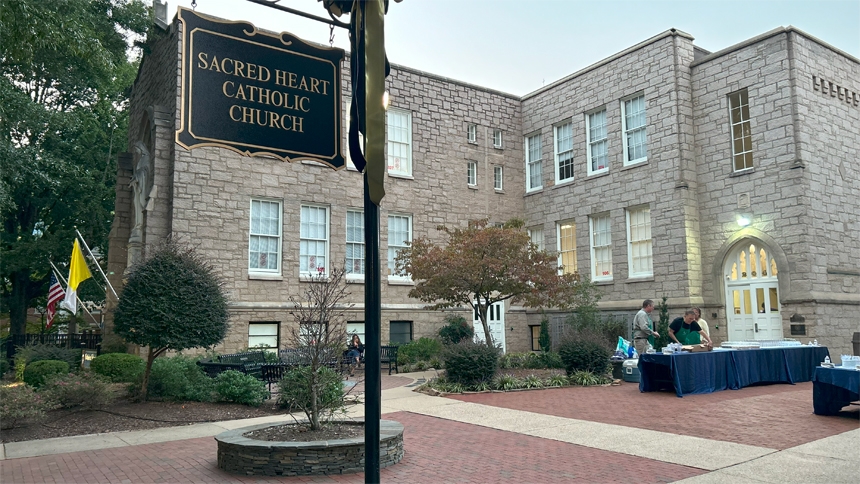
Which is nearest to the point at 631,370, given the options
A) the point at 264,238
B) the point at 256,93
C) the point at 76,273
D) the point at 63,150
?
the point at 264,238

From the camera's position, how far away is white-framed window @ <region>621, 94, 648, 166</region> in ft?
73.8

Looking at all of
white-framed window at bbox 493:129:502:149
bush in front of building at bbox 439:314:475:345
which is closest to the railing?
bush in front of building at bbox 439:314:475:345

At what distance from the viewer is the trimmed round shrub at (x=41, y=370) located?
14.3 meters

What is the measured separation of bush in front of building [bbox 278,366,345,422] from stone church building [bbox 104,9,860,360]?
374 inches

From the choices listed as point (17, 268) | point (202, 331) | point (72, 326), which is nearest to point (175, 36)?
point (202, 331)

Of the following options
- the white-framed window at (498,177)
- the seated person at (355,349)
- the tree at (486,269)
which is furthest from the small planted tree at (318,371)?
the white-framed window at (498,177)

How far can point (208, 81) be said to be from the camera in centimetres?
423

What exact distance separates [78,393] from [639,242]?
17892mm

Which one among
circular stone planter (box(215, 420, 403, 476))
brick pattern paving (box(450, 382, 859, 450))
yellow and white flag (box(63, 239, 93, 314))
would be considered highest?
yellow and white flag (box(63, 239, 93, 314))

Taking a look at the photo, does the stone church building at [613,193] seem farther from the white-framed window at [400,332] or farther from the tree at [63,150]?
the tree at [63,150]

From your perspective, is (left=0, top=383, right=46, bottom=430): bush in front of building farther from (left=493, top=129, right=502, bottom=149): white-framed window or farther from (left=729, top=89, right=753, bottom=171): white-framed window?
(left=493, top=129, right=502, bottom=149): white-framed window

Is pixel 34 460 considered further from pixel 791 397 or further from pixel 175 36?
pixel 175 36

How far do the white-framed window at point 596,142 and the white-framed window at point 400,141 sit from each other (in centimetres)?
693

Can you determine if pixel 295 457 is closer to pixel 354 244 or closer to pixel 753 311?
Answer: pixel 354 244
